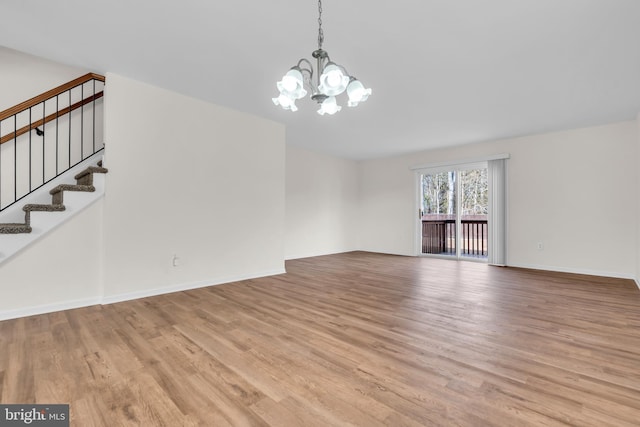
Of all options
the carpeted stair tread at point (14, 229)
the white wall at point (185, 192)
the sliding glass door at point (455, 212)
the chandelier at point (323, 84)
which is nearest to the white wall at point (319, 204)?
the white wall at point (185, 192)

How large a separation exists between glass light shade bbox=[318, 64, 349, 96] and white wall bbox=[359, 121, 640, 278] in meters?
5.11

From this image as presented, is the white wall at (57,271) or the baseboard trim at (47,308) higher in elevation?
the white wall at (57,271)

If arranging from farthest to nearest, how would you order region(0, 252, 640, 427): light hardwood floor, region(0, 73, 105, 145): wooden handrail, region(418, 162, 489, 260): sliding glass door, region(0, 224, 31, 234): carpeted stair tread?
region(418, 162, 489, 260): sliding glass door
region(0, 73, 105, 145): wooden handrail
region(0, 224, 31, 234): carpeted stair tread
region(0, 252, 640, 427): light hardwood floor

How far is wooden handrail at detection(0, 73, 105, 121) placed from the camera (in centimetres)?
292

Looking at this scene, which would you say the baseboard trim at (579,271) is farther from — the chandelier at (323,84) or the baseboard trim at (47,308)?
the baseboard trim at (47,308)

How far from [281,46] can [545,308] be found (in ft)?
12.1

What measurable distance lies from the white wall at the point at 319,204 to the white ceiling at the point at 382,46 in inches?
104

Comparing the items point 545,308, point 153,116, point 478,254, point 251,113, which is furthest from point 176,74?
point 478,254

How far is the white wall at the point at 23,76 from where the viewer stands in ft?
10.6

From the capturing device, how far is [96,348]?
6.64ft

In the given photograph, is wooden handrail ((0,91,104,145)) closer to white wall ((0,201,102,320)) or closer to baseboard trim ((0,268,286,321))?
white wall ((0,201,102,320))

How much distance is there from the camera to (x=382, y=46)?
2.55 metres

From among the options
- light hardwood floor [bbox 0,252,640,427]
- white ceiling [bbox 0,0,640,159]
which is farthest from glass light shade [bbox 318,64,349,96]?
light hardwood floor [bbox 0,252,640,427]

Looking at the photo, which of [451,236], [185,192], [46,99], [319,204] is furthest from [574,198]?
[46,99]
